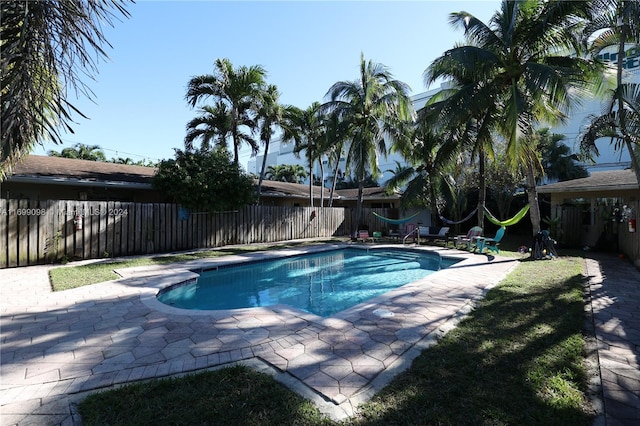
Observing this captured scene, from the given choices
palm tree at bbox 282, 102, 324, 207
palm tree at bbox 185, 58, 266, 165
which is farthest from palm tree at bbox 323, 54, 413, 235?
palm tree at bbox 185, 58, 266, 165

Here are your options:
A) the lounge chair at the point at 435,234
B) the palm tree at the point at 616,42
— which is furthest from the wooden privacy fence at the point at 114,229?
the palm tree at the point at 616,42

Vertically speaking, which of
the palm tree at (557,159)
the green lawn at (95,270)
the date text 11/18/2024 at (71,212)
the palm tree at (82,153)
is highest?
the palm tree at (82,153)

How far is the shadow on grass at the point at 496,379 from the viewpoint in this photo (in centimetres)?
230

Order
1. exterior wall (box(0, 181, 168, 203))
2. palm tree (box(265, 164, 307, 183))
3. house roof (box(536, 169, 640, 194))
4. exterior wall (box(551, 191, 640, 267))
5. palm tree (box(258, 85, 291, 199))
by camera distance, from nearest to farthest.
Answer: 1. exterior wall (box(0, 181, 168, 203))
2. house roof (box(536, 169, 640, 194))
3. exterior wall (box(551, 191, 640, 267))
4. palm tree (box(258, 85, 291, 199))
5. palm tree (box(265, 164, 307, 183))

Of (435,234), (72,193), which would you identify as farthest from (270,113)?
(435,234)

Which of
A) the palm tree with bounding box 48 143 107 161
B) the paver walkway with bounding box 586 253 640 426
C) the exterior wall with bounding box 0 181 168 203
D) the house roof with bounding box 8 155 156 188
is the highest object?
the palm tree with bounding box 48 143 107 161

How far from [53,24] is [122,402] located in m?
3.09

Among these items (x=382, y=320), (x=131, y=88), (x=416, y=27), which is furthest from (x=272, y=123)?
(x=382, y=320)

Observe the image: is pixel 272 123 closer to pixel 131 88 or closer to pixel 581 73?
pixel 131 88

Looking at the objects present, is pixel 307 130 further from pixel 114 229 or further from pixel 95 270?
pixel 95 270

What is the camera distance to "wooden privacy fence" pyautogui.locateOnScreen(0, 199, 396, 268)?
26.7ft

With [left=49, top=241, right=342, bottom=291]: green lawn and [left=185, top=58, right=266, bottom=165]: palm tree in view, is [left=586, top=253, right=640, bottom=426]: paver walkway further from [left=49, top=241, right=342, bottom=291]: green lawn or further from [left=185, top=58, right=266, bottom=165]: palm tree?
[left=185, top=58, right=266, bottom=165]: palm tree

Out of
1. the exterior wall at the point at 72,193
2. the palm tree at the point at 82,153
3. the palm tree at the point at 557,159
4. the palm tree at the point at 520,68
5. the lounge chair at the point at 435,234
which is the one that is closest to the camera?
the palm tree at the point at 520,68

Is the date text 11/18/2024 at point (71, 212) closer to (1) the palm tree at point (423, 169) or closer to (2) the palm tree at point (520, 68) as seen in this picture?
(2) the palm tree at point (520, 68)
